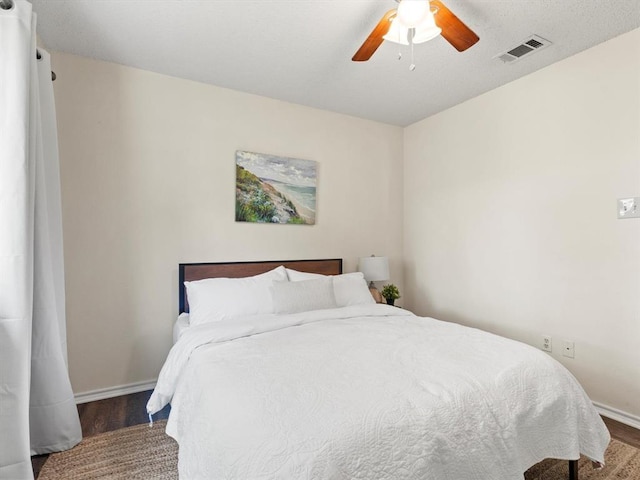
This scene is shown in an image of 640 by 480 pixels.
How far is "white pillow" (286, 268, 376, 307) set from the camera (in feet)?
9.37

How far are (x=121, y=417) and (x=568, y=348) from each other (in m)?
3.19

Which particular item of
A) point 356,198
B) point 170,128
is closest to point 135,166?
point 170,128

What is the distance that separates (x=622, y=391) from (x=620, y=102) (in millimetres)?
1903

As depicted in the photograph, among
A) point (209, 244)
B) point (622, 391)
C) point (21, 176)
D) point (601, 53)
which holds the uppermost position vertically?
point (601, 53)

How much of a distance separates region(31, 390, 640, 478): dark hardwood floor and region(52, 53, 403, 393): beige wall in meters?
0.16

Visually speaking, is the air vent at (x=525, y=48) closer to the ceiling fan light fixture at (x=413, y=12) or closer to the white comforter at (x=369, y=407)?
the ceiling fan light fixture at (x=413, y=12)

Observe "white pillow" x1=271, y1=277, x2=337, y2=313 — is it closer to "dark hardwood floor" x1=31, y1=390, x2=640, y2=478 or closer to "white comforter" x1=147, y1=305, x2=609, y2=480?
"white comforter" x1=147, y1=305, x2=609, y2=480

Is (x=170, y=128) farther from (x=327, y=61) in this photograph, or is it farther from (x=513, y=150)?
(x=513, y=150)

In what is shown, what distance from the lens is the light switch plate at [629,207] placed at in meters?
2.18

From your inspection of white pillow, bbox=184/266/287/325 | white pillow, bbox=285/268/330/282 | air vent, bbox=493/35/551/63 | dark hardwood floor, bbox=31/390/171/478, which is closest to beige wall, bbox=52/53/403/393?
dark hardwood floor, bbox=31/390/171/478

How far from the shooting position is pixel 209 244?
2.94 m

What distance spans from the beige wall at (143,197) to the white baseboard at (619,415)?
2500 mm

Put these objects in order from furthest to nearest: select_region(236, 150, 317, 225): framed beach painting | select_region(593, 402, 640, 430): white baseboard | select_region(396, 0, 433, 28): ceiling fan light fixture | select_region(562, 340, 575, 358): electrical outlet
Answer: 1. select_region(236, 150, 317, 225): framed beach painting
2. select_region(562, 340, 575, 358): electrical outlet
3. select_region(593, 402, 640, 430): white baseboard
4. select_region(396, 0, 433, 28): ceiling fan light fixture

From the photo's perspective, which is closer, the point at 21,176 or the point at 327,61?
the point at 21,176
